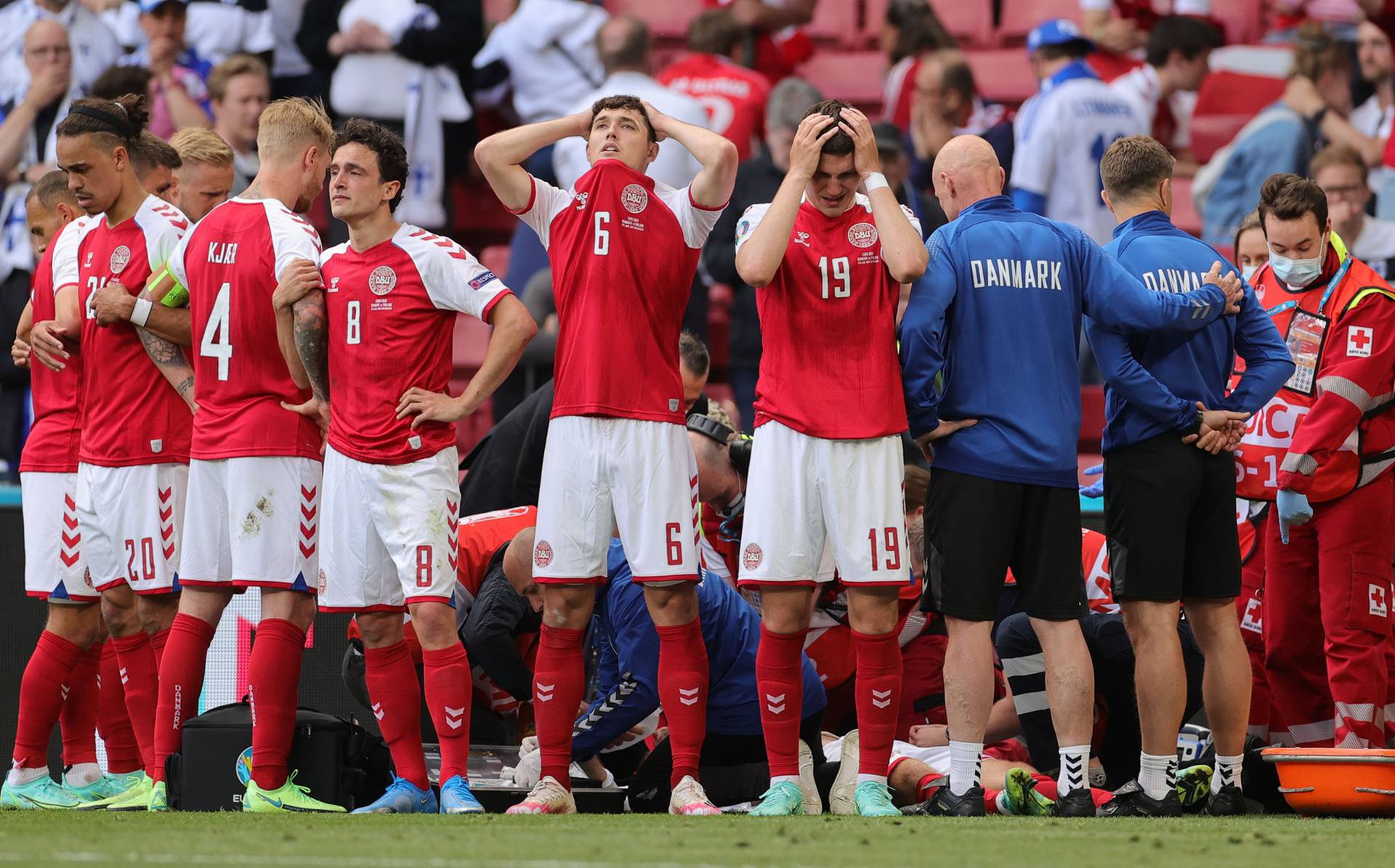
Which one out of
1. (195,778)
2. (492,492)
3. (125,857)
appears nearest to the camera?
(125,857)

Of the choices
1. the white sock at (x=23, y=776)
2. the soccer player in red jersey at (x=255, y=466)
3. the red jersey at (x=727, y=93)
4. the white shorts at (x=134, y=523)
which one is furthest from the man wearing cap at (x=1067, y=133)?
the white sock at (x=23, y=776)

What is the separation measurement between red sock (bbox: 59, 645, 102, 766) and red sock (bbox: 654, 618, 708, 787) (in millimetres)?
2681

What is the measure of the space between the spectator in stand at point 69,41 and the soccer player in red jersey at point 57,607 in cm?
462

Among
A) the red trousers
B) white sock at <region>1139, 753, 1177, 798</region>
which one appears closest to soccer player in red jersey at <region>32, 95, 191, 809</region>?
white sock at <region>1139, 753, 1177, 798</region>

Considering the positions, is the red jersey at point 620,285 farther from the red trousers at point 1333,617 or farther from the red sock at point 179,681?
the red trousers at point 1333,617

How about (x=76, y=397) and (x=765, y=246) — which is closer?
(x=765, y=246)

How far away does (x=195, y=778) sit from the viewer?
6258 mm

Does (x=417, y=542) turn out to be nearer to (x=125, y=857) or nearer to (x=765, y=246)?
(x=765, y=246)

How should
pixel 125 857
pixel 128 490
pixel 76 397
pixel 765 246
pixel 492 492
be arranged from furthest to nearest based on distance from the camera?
pixel 492 492
pixel 76 397
pixel 128 490
pixel 765 246
pixel 125 857

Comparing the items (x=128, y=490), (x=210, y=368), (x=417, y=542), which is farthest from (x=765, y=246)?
(x=128, y=490)

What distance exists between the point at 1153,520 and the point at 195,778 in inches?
134

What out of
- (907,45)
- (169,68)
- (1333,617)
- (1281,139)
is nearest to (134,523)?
(1333,617)

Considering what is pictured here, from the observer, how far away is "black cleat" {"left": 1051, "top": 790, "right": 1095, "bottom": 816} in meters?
5.70

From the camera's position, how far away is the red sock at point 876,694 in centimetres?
584
